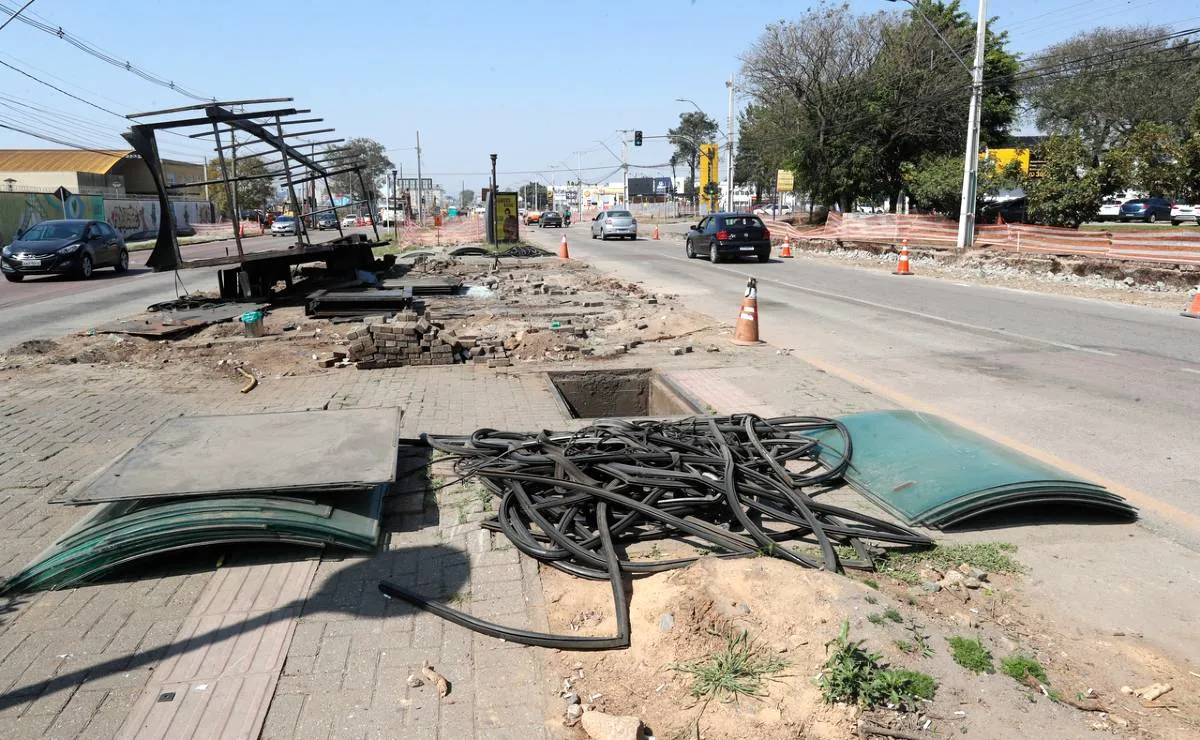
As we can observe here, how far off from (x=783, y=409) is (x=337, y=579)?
14.4 ft

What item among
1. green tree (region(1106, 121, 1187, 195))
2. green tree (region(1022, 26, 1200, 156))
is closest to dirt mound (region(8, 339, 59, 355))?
green tree (region(1106, 121, 1187, 195))

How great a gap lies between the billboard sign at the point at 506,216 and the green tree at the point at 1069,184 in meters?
20.5

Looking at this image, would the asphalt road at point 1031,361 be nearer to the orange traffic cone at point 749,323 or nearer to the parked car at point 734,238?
the orange traffic cone at point 749,323

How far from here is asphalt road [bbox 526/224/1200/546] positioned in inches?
236

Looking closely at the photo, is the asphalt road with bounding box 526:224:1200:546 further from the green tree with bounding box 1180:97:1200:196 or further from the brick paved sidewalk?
the green tree with bounding box 1180:97:1200:196

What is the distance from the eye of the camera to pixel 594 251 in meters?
33.9

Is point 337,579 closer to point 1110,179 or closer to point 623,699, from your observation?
point 623,699

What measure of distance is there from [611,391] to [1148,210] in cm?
4791

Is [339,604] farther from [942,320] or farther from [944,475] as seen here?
[942,320]

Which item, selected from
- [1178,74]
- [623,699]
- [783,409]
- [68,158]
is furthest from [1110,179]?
[68,158]

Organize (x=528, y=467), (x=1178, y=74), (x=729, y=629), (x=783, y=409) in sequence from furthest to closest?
(x=1178, y=74) < (x=783, y=409) < (x=528, y=467) < (x=729, y=629)

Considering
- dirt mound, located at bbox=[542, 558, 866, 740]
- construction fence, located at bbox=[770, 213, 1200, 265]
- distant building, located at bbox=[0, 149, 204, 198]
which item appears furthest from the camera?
distant building, located at bbox=[0, 149, 204, 198]

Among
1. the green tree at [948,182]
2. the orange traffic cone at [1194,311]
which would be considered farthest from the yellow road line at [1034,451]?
the green tree at [948,182]

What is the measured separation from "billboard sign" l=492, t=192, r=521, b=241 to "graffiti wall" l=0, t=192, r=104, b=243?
1956 cm
